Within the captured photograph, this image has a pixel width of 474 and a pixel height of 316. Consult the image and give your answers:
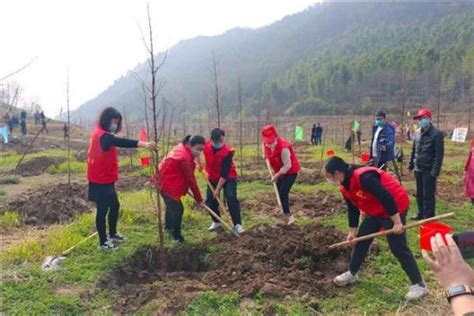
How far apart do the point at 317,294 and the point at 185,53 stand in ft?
626

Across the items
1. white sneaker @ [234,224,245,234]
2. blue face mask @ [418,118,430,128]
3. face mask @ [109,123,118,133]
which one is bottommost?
white sneaker @ [234,224,245,234]

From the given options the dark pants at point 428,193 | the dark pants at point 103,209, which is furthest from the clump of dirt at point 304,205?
the dark pants at point 103,209

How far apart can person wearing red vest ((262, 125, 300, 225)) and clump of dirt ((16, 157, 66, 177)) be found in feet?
31.4

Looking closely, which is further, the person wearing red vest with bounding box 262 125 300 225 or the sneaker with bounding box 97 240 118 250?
the person wearing red vest with bounding box 262 125 300 225

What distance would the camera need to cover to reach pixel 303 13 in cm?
17825

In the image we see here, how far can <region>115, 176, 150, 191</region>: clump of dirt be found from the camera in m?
10.7

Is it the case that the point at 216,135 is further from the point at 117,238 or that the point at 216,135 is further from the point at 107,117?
the point at 117,238

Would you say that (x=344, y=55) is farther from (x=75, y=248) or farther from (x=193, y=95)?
(x=75, y=248)

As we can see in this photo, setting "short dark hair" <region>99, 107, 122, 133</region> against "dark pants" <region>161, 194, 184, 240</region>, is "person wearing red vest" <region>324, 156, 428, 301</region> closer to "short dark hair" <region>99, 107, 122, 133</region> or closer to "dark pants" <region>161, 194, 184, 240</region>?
"dark pants" <region>161, 194, 184, 240</region>

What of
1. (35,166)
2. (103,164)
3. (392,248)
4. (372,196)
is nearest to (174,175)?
(103,164)

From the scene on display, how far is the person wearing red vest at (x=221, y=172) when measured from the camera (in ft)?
20.1

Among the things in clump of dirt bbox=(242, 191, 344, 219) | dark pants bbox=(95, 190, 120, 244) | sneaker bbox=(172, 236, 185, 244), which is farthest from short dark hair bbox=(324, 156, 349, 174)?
clump of dirt bbox=(242, 191, 344, 219)

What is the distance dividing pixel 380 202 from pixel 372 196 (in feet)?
0.35

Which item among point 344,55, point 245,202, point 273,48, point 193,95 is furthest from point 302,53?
point 245,202
